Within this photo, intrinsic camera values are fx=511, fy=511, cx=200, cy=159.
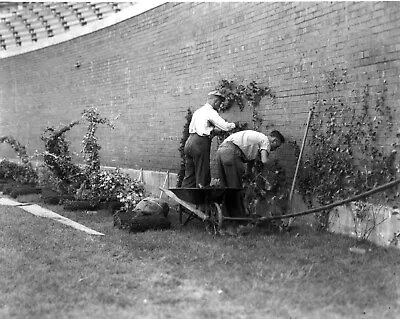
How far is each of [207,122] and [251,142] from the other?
0.97 m

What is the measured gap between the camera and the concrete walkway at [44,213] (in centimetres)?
774

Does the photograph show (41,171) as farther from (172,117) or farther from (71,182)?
(172,117)

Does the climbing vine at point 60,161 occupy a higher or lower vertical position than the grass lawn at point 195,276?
higher

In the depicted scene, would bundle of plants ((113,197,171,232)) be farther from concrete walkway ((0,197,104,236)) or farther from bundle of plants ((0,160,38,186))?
bundle of plants ((0,160,38,186))

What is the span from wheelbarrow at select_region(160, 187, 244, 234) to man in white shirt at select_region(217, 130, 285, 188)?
22 cm

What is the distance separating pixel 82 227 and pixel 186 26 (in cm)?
483

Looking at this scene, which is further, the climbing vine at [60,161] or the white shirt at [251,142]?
the climbing vine at [60,161]

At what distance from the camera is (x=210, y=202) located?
7.10 m

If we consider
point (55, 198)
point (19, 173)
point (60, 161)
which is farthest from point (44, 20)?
point (55, 198)

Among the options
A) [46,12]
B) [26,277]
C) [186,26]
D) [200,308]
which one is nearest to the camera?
[200,308]

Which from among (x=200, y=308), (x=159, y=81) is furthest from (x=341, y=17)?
(x=159, y=81)

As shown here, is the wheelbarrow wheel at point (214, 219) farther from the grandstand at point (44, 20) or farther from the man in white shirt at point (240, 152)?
the grandstand at point (44, 20)

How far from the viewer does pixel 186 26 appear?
10.5 meters

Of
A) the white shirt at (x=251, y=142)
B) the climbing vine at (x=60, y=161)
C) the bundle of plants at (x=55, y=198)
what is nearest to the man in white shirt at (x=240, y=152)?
the white shirt at (x=251, y=142)
